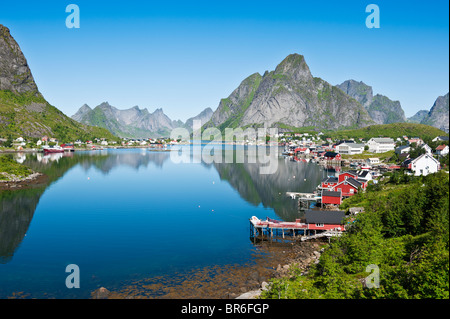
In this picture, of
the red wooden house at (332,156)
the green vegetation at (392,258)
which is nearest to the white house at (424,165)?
the green vegetation at (392,258)

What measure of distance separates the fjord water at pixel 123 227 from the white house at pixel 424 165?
24.9 m

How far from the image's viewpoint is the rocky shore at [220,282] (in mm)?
30298

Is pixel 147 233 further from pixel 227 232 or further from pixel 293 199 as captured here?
pixel 293 199

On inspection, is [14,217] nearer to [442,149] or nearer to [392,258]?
[392,258]

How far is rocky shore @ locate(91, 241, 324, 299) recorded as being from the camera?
30.3 metres

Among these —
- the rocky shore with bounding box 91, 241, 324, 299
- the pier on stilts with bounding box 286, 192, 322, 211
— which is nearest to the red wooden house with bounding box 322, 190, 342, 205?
the pier on stilts with bounding box 286, 192, 322, 211

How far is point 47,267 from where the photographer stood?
36375 mm

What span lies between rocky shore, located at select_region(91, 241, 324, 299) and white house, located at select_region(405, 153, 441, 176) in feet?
176

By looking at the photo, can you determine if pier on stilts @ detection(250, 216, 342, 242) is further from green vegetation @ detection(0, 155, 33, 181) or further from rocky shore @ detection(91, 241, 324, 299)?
green vegetation @ detection(0, 155, 33, 181)

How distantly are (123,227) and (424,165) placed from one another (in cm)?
7142

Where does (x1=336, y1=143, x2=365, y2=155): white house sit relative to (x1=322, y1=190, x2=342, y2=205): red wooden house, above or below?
above

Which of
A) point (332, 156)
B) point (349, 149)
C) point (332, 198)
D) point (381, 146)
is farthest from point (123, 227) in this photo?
point (381, 146)
